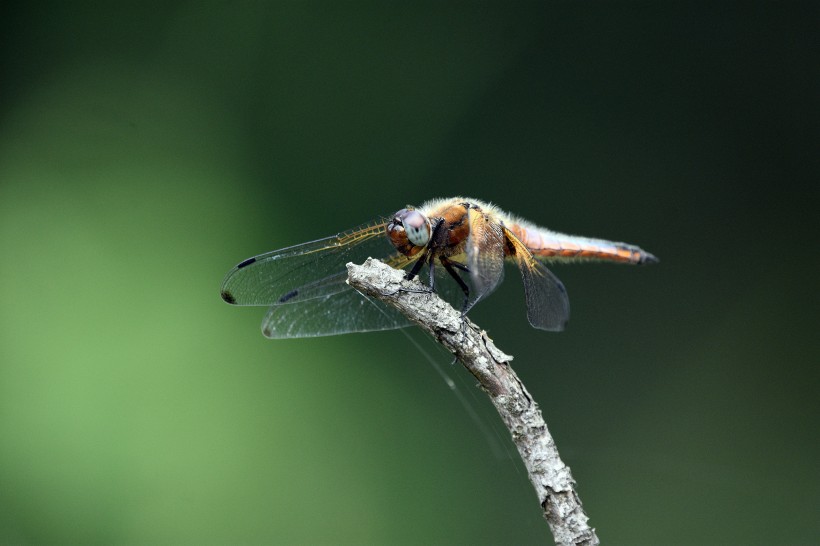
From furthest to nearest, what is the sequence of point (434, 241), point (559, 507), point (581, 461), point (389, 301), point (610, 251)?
point (581, 461), point (610, 251), point (434, 241), point (389, 301), point (559, 507)

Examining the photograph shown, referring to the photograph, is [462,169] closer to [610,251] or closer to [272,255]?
[610,251]

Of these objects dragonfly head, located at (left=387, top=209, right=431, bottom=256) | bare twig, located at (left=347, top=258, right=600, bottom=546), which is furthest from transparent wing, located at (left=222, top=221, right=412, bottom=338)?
bare twig, located at (left=347, top=258, right=600, bottom=546)

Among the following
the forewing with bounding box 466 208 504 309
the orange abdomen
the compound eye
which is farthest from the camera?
the orange abdomen

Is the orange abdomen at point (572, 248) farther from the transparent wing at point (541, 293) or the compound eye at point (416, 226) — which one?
the compound eye at point (416, 226)

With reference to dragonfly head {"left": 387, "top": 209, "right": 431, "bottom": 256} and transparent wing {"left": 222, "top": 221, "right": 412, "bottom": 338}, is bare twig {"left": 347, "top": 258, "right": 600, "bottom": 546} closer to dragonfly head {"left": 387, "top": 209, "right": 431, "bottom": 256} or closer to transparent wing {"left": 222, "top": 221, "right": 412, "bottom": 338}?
dragonfly head {"left": 387, "top": 209, "right": 431, "bottom": 256}

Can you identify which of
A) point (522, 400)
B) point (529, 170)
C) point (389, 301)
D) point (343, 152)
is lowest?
point (522, 400)

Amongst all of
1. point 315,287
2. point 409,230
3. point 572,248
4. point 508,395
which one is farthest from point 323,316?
point 508,395

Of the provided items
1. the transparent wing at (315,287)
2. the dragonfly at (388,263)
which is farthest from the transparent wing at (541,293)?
the transparent wing at (315,287)

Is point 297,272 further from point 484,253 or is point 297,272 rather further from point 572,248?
point 572,248

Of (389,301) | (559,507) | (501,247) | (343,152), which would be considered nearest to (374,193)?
(343,152)
